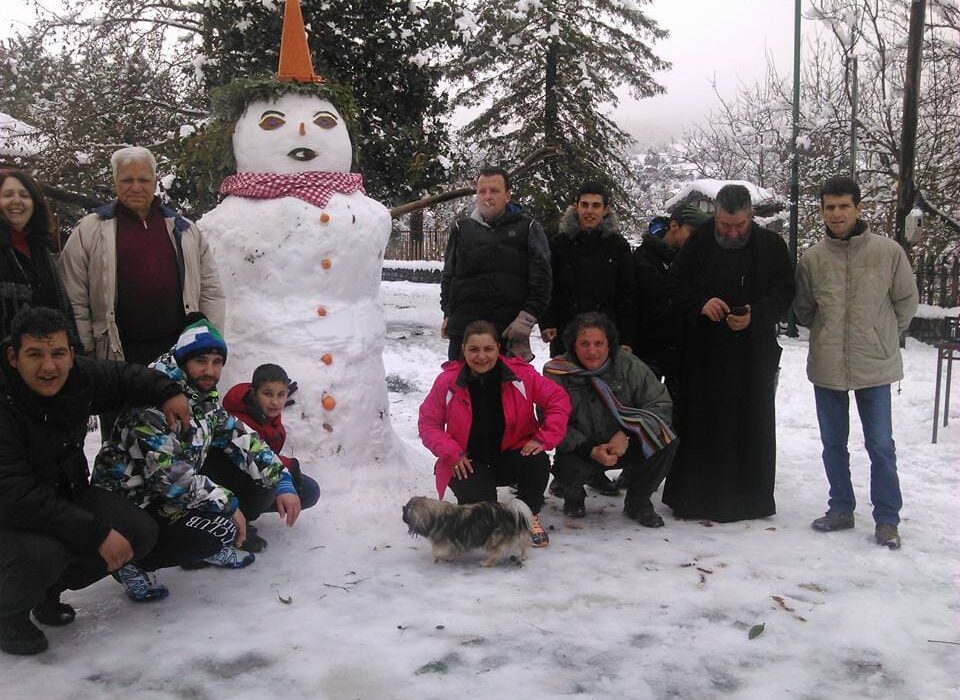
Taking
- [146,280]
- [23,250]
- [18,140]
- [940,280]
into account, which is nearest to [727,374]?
[146,280]

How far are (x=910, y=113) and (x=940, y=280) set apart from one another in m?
2.78

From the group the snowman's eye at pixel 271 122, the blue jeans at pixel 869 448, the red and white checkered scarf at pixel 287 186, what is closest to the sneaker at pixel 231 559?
the red and white checkered scarf at pixel 287 186

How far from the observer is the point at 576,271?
4.25 metres

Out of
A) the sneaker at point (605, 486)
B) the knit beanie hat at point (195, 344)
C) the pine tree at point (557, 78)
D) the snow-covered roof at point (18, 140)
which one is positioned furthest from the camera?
the pine tree at point (557, 78)

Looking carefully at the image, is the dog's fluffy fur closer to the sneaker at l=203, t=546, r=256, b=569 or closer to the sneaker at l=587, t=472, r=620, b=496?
the sneaker at l=203, t=546, r=256, b=569

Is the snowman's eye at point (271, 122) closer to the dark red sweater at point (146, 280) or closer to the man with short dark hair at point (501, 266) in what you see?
the dark red sweater at point (146, 280)

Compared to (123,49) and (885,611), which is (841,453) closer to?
(885,611)

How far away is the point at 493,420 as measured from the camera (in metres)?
3.65

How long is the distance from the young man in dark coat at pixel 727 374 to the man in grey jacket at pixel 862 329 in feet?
0.90

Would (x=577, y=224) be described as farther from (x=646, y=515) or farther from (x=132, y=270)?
(x=132, y=270)

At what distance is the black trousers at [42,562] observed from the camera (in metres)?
2.40

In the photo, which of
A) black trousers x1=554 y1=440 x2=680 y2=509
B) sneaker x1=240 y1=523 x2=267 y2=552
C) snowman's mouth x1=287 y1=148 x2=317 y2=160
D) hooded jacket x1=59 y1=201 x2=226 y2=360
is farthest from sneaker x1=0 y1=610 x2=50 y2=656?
snowman's mouth x1=287 y1=148 x2=317 y2=160

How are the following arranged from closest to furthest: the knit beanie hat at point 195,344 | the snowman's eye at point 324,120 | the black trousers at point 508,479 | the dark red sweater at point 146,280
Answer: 1. the knit beanie hat at point 195,344
2. the dark red sweater at point 146,280
3. the black trousers at point 508,479
4. the snowman's eye at point 324,120

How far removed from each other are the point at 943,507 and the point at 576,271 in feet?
7.48
